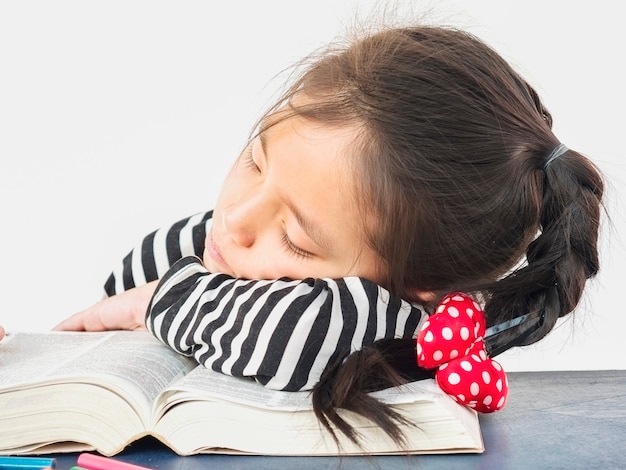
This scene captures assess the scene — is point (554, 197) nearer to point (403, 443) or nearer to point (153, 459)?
point (403, 443)

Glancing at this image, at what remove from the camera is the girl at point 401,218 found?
3.41ft

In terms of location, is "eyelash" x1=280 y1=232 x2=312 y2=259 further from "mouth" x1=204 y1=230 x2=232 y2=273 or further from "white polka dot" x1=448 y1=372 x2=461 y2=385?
"white polka dot" x1=448 y1=372 x2=461 y2=385

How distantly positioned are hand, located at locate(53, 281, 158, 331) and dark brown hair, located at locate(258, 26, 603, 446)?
40cm

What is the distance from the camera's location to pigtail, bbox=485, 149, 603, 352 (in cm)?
107

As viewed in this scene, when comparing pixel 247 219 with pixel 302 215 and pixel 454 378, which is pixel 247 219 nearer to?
pixel 302 215

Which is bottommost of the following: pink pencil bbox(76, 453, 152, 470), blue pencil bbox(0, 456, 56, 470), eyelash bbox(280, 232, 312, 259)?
pink pencil bbox(76, 453, 152, 470)

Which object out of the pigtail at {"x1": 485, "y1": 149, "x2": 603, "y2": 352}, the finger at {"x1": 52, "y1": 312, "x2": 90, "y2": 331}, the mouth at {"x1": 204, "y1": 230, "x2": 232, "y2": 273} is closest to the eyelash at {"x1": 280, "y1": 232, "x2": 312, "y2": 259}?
the mouth at {"x1": 204, "y1": 230, "x2": 232, "y2": 273}

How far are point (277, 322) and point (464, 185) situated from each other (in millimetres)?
259

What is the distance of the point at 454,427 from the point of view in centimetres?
89

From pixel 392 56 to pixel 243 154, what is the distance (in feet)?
0.84

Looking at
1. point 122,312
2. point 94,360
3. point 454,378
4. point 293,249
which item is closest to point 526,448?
point 454,378

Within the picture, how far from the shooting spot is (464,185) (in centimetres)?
107

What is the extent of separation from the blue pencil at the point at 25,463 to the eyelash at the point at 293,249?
0.37 meters

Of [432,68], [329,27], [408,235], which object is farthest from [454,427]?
[329,27]
